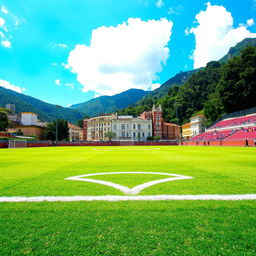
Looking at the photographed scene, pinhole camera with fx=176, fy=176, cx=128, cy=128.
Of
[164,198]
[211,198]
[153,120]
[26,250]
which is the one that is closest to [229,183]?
[211,198]

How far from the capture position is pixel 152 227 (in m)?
2.87

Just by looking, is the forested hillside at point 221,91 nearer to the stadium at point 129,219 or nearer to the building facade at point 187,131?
the building facade at point 187,131

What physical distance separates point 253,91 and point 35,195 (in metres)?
64.9

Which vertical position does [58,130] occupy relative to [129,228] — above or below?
above

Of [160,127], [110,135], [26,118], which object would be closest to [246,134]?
[110,135]

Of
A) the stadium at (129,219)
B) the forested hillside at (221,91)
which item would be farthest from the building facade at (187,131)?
the stadium at (129,219)

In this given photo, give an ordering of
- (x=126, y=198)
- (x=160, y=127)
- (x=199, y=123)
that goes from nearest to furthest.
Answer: (x=126, y=198), (x=199, y=123), (x=160, y=127)

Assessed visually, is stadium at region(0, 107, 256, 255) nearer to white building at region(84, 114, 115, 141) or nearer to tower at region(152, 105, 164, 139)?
tower at region(152, 105, 164, 139)

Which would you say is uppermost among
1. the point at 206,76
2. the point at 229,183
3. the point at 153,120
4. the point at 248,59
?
the point at 206,76

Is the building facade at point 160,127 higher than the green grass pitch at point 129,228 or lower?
higher

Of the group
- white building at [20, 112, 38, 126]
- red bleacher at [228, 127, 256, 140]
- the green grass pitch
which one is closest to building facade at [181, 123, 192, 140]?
red bleacher at [228, 127, 256, 140]

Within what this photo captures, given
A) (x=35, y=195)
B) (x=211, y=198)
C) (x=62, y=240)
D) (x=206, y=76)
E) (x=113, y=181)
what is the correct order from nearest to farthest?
(x=62, y=240) → (x=211, y=198) → (x=35, y=195) → (x=113, y=181) → (x=206, y=76)

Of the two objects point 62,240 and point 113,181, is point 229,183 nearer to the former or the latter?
point 113,181

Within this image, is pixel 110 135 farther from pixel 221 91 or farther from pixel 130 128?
pixel 221 91
